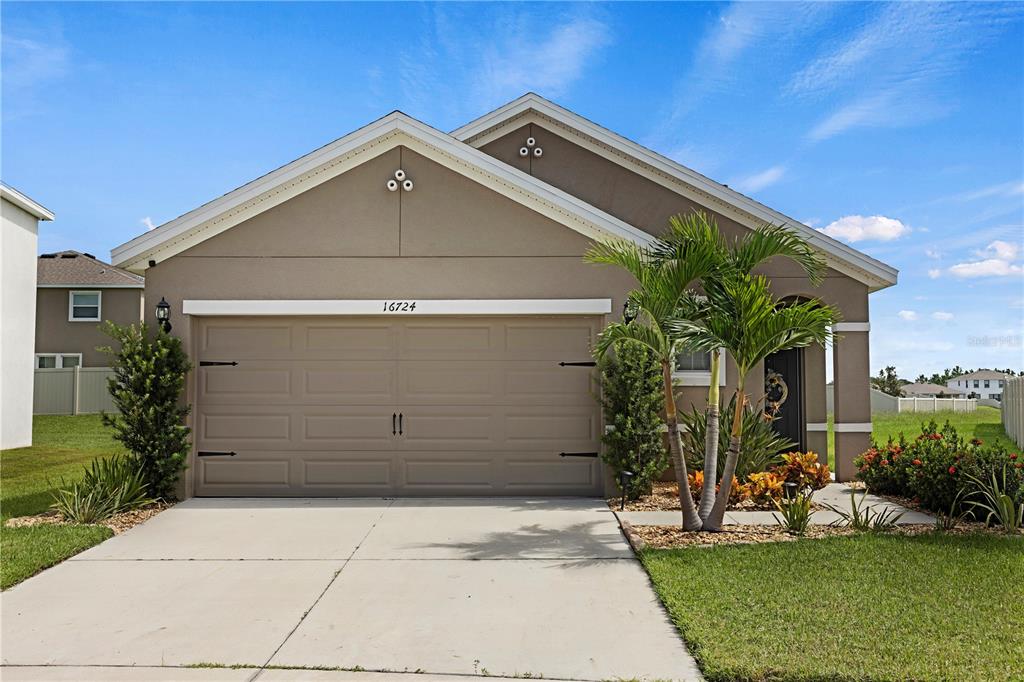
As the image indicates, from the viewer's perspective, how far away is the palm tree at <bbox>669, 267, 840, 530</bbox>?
Answer: 24.7ft

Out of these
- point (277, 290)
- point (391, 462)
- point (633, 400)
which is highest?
point (277, 290)

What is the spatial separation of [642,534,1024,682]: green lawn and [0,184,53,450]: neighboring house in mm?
16624

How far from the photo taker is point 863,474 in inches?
433

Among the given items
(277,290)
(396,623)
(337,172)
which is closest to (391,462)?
(277,290)

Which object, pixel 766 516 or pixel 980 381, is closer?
pixel 766 516

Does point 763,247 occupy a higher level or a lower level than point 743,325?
higher

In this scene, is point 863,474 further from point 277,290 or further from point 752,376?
point 277,290

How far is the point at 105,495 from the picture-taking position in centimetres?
936

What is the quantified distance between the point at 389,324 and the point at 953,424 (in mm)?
23784

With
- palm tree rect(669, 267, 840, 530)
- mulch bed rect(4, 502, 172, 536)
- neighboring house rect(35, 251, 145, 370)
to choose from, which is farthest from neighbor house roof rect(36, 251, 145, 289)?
palm tree rect(669, 267, 840, 530)

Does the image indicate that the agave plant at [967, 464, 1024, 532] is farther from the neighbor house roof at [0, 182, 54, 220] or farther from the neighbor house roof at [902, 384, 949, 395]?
the neighbor house roof at [902, 384, 949, 395]

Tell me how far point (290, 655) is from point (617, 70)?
34.0 ft

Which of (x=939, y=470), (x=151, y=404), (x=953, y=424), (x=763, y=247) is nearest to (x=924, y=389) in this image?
(x=953, y=424)

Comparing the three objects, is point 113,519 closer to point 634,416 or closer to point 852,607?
point 634,416
